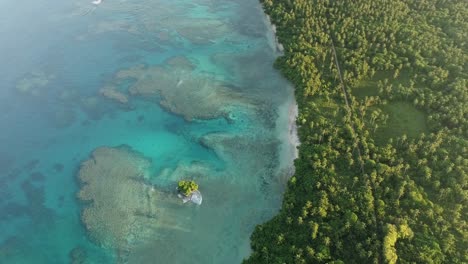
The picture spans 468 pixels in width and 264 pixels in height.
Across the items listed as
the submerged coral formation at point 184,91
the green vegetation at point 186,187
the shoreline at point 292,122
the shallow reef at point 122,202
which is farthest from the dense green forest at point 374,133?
the shallow reef at point 122,202

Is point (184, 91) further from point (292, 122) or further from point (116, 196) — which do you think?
point (116, 196)

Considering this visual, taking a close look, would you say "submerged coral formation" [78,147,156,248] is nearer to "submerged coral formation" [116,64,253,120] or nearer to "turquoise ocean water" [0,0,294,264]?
"turquoise ocean water" [0,0,294,264]

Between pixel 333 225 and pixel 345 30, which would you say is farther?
pixel 345 30

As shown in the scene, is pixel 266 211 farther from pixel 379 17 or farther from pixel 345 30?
pixel 379 17

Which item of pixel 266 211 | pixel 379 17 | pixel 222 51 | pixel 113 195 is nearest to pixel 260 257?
pixel 266 211

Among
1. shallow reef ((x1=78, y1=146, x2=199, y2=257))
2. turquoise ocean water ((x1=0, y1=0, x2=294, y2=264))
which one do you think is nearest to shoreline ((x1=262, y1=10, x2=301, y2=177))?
turquoise ocean water ((x1=0, y1=0, x2=294, y2=264))

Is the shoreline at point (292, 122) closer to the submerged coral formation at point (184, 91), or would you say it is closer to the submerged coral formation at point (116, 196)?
the submerged coral formation at point (184, 91)
